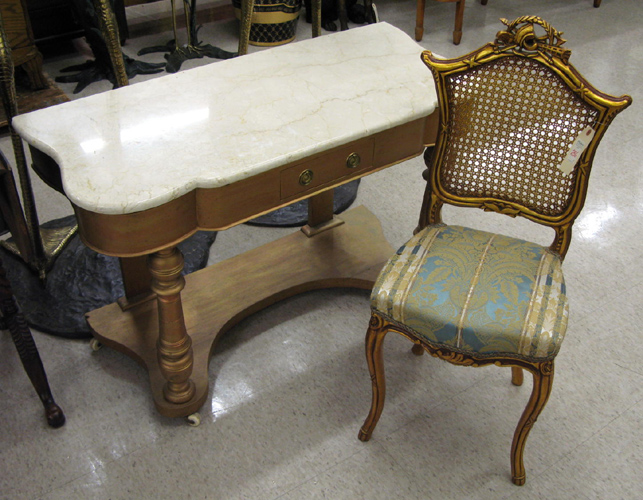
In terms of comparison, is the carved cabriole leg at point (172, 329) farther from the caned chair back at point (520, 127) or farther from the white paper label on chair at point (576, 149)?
the white paper label on chair at point (576, 149)

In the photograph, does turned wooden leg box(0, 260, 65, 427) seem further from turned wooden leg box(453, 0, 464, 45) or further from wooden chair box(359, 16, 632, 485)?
turned wooden leg box(453, 0, 464, 45)

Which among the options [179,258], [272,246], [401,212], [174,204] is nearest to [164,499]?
[179,258]

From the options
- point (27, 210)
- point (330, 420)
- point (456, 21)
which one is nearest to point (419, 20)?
point (456, 21)

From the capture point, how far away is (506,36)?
155 cm

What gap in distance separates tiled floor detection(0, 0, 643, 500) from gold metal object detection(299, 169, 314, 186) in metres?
0.69

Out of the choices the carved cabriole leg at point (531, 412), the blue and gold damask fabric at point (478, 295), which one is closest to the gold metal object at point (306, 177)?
the blue and gold damask fabric at point (478, 295)

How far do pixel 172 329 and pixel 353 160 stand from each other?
619 mm

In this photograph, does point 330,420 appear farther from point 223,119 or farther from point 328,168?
point 223,119

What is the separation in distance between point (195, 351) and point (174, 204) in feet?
2.23

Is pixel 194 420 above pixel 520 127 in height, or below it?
below

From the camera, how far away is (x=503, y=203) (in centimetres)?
175

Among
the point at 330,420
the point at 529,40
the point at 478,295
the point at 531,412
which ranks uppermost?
the point at 529,40

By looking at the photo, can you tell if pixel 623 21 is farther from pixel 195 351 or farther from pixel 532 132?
pixel 195 351

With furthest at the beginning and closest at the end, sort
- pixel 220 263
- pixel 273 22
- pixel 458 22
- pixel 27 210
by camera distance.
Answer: pixel 458 22 < pixel 273 22 < pixel 220 263 < pixel 27 210
